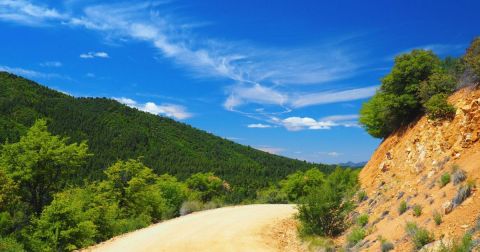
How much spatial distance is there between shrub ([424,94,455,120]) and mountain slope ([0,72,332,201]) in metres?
78.1

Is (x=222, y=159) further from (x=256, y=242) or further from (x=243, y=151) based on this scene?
(x=256, y=242)

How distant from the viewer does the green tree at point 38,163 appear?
27016mm

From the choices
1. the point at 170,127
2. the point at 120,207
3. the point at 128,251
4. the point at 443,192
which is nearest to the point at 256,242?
the point at 128,251

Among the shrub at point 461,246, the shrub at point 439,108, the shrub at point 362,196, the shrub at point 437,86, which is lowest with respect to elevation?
the shrub at point 461,246

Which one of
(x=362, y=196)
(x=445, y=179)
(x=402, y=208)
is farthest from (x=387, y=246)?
(x=362, y=196)

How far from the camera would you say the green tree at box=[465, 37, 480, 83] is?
15.1m

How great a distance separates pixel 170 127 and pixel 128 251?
157 m

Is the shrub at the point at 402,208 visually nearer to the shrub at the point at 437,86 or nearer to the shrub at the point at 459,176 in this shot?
the shrub at the point at 459,176

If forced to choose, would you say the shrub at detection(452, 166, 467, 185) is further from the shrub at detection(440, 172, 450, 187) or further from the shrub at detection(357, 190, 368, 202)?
the shrub at detection(357, 190, 368, 202)

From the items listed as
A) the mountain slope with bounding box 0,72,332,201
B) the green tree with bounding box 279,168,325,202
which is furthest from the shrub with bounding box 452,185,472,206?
the mountain slope with bounding box 0,72,332,201

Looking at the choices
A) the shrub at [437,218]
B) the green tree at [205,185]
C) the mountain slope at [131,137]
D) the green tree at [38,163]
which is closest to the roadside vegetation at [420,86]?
the shrub at [437,218]

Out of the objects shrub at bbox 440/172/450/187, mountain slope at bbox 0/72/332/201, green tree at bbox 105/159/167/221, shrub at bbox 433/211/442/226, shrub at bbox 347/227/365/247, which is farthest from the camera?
mountain slope at bbox 0/72/332/201

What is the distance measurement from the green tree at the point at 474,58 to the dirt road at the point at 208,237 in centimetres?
1046

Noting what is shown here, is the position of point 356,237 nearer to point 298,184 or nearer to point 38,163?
point 38,163
